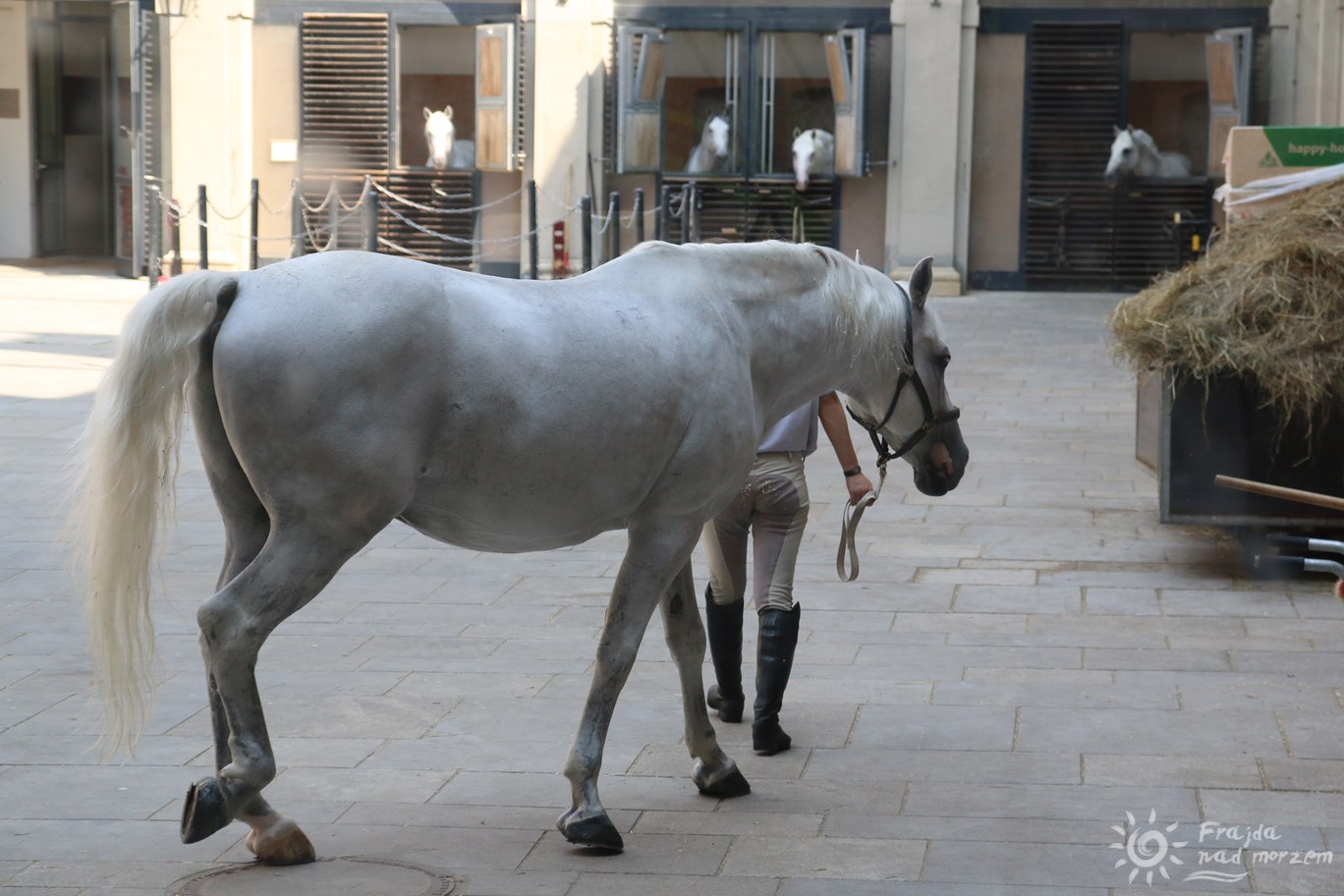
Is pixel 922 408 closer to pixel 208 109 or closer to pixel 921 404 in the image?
pixel 921 404

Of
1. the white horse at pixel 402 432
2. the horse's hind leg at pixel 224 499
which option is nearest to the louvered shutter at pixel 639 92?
the white horse at pixel 402 432

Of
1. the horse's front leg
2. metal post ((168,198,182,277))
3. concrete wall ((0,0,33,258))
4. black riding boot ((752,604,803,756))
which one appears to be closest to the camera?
the horse's front leg

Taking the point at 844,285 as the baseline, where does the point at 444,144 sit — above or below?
above

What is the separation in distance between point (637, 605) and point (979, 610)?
3.37 metres

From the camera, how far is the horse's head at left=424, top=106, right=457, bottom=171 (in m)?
23.7

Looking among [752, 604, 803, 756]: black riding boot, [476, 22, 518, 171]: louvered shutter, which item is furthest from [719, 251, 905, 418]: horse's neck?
[476, 22, 518, 171]: louvered shutter

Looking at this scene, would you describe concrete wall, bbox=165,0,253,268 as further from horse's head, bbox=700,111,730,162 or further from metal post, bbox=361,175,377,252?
horse's head, bbox=700,111,730,162

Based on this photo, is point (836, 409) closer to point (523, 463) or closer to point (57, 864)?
point (523, 463)

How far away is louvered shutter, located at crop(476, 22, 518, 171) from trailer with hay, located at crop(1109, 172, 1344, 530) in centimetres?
1547

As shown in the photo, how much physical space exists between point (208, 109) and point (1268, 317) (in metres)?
17.7

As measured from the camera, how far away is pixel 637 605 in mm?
4922

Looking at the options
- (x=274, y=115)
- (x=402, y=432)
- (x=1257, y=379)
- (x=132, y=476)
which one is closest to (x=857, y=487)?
(x=402, y=432)

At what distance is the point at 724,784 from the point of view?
5.30 meters

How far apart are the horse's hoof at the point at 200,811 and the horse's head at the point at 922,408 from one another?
239 centimetres
